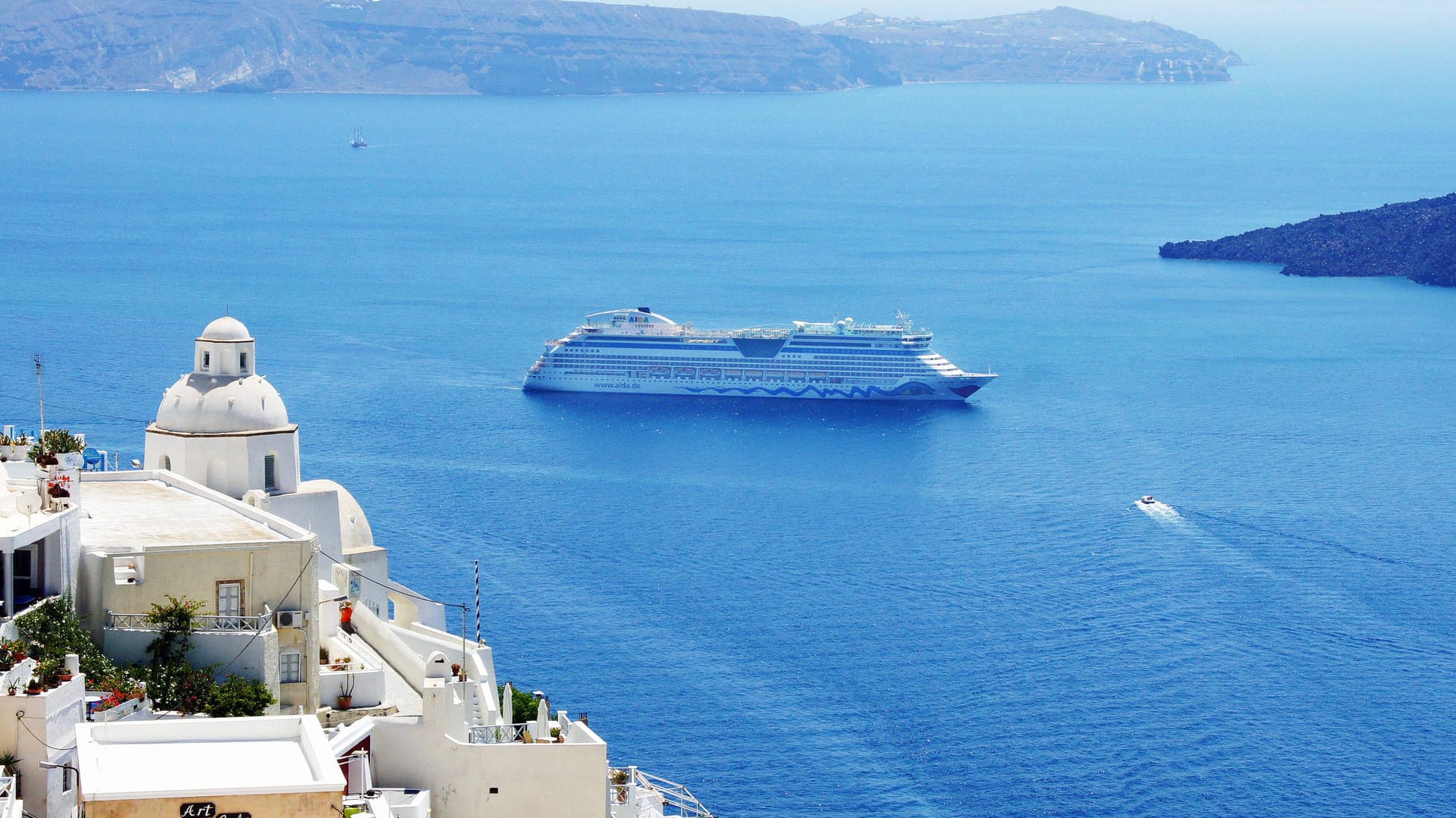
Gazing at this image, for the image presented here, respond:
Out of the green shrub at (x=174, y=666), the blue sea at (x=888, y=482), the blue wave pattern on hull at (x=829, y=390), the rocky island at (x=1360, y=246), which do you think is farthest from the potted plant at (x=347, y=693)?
the rocky island at (x=1360, y=246)

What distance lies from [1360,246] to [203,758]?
119781mm

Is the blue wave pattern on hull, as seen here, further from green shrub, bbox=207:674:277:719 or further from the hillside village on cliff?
green shrub, bbox=207:674:277:719

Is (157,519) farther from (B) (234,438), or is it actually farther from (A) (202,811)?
(A) (202,811)

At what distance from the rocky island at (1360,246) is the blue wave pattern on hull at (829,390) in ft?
156

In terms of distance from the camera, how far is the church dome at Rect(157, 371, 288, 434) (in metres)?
27.5

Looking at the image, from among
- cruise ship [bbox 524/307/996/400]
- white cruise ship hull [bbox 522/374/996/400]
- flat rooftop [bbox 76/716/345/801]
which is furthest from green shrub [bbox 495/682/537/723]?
cruise ship [bbox 524/307/996/400]

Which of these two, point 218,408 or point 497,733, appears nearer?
point 497,733

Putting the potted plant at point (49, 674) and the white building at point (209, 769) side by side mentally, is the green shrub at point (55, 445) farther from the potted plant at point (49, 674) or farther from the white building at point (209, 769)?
the white building at point (209, 769)

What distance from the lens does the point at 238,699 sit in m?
19.4

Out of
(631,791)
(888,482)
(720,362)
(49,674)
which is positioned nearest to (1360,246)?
(720,362)

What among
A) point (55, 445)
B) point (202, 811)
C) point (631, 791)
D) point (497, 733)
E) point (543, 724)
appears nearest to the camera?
point (202, 811)

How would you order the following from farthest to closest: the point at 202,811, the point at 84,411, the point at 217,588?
the point at 84,411 < the point at 217,588 < the point at 202,811

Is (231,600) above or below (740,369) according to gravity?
above

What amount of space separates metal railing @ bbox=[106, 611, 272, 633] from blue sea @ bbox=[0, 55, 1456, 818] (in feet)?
65.2
